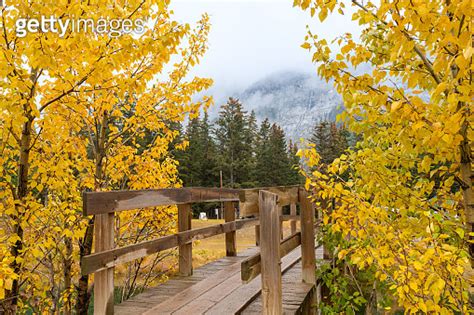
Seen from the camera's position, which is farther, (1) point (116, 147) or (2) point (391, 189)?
(1) point (116, 147)

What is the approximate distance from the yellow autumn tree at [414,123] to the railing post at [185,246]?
8.10ft

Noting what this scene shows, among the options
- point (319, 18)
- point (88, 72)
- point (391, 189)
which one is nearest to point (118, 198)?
point (88, 72)

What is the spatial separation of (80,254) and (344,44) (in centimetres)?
544

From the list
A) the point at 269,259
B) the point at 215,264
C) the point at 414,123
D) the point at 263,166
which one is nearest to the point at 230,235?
the point at 215,264

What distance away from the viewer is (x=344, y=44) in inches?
124

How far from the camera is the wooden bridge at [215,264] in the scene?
10.5 ft

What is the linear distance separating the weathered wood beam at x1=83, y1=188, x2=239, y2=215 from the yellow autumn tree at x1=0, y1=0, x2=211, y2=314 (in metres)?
0.78

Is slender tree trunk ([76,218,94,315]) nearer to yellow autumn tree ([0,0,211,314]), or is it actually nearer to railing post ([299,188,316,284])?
yellow autumn tree ([0,0,211,314])

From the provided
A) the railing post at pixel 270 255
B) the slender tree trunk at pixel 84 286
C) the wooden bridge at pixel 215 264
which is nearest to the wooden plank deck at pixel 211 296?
the wooden bridge at pixel 215 264

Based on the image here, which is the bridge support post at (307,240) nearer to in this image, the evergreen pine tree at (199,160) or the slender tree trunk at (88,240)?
the slender tree trunk at (88,240)

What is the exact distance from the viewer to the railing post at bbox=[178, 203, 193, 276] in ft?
17.9

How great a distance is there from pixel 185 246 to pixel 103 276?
85.6 inches

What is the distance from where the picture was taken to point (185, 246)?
18.3 ft

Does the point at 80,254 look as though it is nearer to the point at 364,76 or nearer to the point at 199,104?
the point at 199,104
